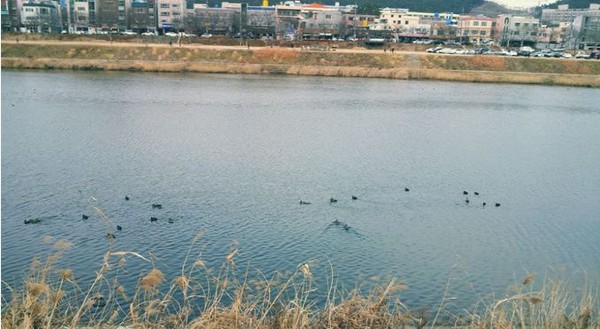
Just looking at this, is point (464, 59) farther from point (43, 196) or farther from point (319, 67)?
point (43, 196)

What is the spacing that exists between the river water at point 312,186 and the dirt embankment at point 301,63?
19.9 metres

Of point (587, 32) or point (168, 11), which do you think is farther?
point (168, 11)

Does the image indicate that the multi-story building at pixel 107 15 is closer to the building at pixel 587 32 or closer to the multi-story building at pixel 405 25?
the multi-story building at pixel 405 25

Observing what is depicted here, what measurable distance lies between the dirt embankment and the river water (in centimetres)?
1994

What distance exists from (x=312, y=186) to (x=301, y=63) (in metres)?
46.8

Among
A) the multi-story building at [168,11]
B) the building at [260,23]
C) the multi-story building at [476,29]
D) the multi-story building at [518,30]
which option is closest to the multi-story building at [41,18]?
the multi-story building at [168,11]

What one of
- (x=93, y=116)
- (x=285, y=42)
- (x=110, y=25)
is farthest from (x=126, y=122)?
(x=110, y=25)

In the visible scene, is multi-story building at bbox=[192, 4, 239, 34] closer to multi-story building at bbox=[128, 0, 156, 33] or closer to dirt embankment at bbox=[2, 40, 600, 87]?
multi-story building at bbox=[128, 0, 156, 33]

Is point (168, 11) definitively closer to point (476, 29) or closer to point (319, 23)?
point (319, 23)

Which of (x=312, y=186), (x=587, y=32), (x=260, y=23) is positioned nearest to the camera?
(x=312, y=186)

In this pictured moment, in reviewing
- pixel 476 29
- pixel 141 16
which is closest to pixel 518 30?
pixel 476 29

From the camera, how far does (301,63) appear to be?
213 ft

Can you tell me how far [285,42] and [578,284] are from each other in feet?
234

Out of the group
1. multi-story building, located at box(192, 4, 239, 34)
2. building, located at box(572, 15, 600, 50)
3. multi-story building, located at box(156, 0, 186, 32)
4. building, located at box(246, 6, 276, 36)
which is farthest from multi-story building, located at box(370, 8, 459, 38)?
multi-story building, located at box(156, 0, 186, 32)
